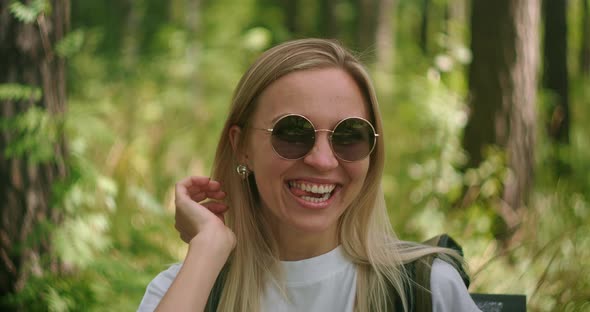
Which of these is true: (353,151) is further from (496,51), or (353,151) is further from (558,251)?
(496,51)

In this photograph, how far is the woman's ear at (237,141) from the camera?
2.39 metres

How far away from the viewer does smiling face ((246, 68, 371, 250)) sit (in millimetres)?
2096

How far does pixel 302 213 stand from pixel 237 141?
443 millimetres

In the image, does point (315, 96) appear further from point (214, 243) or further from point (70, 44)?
point (70, 44)

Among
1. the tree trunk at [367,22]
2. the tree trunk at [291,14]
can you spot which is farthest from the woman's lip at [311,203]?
the tree trunk at [291,14]

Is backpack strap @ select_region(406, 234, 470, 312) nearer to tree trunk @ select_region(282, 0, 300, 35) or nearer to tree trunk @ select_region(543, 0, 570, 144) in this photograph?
tree trunk @ select_region(543, 0, 570, 144)

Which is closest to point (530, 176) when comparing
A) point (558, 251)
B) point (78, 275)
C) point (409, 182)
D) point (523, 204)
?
point (523, 204)

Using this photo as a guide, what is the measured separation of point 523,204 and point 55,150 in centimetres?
395

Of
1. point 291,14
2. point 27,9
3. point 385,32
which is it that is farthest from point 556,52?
point 27,9

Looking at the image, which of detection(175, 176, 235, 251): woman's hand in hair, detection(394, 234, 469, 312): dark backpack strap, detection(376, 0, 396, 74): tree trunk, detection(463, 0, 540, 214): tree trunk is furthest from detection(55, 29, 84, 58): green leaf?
detection(376, 0, 396, 74): tree trunk

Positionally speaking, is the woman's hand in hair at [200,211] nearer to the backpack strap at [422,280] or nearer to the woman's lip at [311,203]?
the woman's lip at [311,203]

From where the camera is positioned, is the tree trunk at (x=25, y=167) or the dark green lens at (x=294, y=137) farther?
the tree trunk at (x=25, y=167)

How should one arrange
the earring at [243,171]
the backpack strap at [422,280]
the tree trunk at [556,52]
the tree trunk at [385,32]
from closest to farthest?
the backpack strap at [422,280] < the earring at [243,171] < the tree trunk at [556,52] < the tree trunk at [385,32]

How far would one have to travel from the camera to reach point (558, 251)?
3953 millimetres
